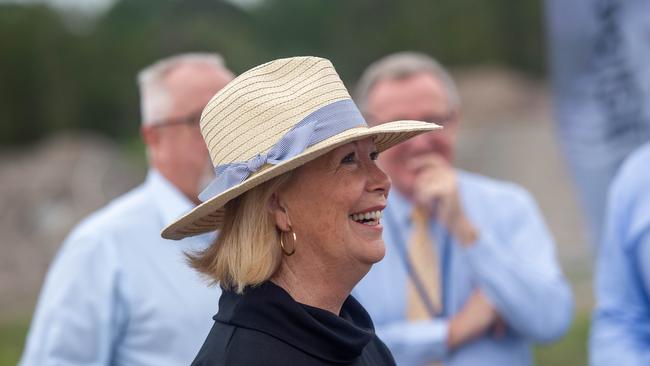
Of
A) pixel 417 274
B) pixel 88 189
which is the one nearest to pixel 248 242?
pixel 417 274

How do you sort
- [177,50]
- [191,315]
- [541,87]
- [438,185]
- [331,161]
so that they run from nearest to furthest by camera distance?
[331,161], [191,315], [438,185], [177,50], [541,87]

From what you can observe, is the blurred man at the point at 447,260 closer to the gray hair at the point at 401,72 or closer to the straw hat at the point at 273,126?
the gray hair at the point at 401,72

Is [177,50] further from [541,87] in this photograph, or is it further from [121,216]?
[121,216]

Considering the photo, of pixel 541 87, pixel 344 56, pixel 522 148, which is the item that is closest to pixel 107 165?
Answer: pixel 522 148

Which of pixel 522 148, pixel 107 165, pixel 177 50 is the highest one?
pixel 177 50

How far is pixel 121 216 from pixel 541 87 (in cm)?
2741

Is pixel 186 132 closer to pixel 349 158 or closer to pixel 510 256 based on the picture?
pixel 510 256

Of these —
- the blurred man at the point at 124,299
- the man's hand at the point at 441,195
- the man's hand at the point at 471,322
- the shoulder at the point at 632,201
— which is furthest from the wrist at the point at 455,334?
the blurred man at the point at 124,299

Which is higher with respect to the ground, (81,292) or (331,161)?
(331,161)

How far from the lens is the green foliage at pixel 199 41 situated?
82.3 ft

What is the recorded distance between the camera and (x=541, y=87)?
30188 mm

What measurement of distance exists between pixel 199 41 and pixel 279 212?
23.7 meters

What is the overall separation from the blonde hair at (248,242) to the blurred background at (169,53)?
680 centimetres

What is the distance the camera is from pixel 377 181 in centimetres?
247
